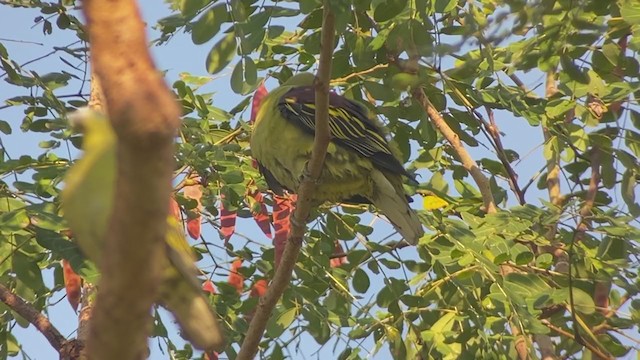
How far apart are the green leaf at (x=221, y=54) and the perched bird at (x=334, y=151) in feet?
4.07

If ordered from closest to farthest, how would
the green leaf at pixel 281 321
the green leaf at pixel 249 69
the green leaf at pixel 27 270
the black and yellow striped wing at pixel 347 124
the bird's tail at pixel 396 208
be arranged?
the green leaf at pixel 249 69 < the green leaf at pixel 27 270 < the green leaf at pixel 281 321 < the bird's tail at pixel 396 208 < the black and yellow striped wing at pixel 347 124

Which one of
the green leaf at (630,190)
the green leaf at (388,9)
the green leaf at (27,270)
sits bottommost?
the green leaf at (630,190)

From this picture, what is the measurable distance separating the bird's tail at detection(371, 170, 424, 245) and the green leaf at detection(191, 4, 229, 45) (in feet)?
4.33

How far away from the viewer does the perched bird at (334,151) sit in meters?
3.99

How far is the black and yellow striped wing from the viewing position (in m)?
3.97

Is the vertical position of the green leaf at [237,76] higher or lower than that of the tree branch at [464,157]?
lower

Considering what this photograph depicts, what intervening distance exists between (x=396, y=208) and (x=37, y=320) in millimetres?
1542

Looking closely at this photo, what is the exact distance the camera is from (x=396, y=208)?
3900 millimetres

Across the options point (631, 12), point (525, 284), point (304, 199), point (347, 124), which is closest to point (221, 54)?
point (304, 199)

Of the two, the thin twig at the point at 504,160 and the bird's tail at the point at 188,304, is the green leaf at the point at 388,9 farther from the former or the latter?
the bird's tail at the point at 188,304

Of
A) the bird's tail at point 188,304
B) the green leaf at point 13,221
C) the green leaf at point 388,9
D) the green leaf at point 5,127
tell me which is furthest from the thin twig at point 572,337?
the bird's tail at point 188,304

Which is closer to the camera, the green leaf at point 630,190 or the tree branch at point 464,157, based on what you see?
the green leaf at point 630,190

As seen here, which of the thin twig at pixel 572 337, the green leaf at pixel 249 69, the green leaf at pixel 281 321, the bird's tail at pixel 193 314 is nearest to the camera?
the bird's tail at pixel 193 314

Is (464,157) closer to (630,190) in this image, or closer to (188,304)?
(630,190)
